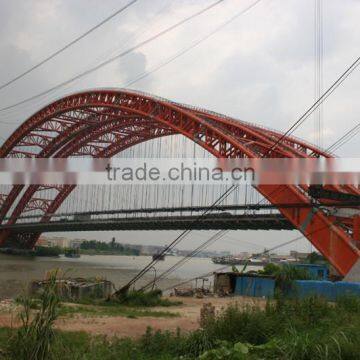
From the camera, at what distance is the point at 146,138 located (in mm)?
54219

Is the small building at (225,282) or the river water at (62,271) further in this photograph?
the river water at (62,271)

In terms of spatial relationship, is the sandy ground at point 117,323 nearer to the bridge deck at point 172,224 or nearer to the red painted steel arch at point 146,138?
the bridge deck at point 172,224

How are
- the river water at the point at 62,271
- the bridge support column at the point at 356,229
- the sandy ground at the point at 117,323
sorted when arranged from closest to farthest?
1. the sandy ground at the point at 117,323
2. the bridge support column at the point at 356,229
3. the river water at the point at 62,271

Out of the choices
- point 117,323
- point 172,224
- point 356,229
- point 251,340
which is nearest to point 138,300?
point 117,323

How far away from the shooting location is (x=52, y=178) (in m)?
38.9

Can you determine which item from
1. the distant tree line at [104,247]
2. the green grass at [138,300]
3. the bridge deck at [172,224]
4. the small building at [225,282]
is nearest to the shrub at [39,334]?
the green grass at [138,300]

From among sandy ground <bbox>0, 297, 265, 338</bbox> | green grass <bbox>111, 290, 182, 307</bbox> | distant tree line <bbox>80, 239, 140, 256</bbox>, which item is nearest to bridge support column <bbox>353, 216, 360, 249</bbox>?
green grass <bbox>111, 290, 182, 307</bbox>

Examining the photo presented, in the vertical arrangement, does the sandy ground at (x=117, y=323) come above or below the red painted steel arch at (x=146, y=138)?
below

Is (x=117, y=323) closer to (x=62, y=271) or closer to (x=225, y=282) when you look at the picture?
(x=62, y=271)

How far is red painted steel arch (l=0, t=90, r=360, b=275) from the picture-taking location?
2684 cm

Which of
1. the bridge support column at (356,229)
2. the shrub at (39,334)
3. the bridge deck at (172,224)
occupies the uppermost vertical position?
the bridge deck at (172,224)

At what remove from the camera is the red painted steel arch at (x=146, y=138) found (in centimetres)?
2684

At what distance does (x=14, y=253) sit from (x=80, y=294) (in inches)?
2377

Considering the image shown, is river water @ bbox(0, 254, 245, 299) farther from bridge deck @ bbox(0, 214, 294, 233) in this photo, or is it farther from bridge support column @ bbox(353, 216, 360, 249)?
bridge support column @ bbox(353, 216, 360, 249)
